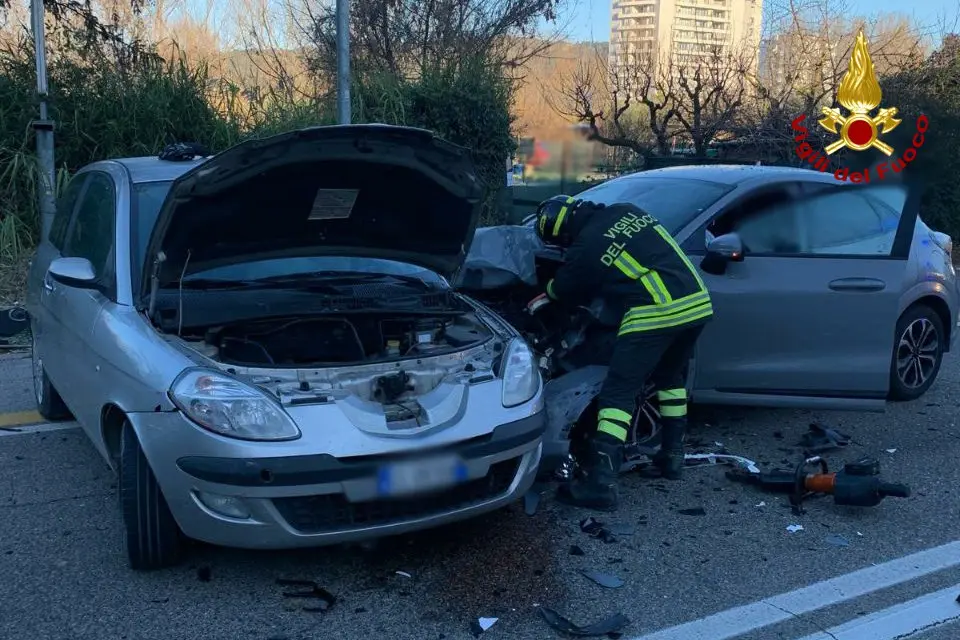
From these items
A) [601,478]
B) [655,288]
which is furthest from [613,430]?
[655,288]

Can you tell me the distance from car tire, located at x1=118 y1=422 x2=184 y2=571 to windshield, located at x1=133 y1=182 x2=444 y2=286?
0.88m

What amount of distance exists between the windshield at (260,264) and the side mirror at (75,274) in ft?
0.71

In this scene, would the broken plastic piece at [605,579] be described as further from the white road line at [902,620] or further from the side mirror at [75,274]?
the side mirror at [75,274]

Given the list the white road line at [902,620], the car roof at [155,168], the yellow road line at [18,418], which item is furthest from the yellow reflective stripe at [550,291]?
the yellow road line at [18,418]

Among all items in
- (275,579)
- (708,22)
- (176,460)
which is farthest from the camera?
(708,22)

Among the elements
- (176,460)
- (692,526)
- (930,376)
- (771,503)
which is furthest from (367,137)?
(930,376)

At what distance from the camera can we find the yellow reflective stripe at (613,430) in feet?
14.5

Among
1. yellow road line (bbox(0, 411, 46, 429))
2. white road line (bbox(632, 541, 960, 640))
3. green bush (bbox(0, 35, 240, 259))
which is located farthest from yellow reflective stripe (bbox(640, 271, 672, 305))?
green bush (bbox(0, 35, 240, 259))

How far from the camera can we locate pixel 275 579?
3.65 metres

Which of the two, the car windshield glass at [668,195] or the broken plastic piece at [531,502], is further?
the car windshield glass at [668,195]

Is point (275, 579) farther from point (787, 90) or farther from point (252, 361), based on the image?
point (787, 90)

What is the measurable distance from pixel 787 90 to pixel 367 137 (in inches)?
522

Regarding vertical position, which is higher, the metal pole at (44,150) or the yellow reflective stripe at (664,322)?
the metal pole at (44,150)

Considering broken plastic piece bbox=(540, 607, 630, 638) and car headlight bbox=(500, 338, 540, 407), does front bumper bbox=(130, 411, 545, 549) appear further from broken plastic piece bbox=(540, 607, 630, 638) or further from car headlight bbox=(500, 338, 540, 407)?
broken plastic piece bbox=(540, 607, 630, 638)
